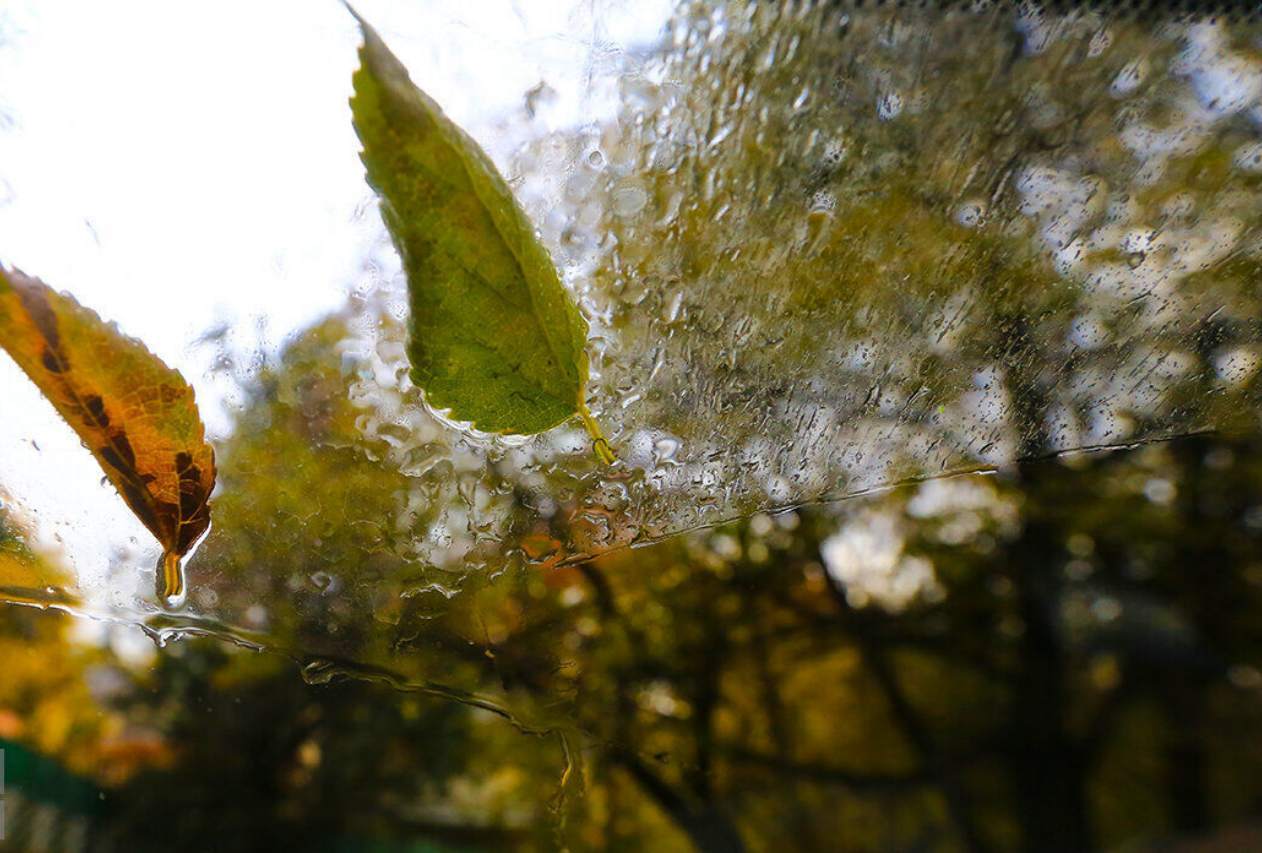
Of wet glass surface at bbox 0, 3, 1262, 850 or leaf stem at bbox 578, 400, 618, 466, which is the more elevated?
wet glass surface at bbox 0, 3, 1262, 850

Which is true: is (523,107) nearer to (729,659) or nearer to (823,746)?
(729,659)

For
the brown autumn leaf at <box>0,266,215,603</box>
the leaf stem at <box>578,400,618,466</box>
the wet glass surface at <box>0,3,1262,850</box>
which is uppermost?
the wet glass surface at <box>0,3,1262,850</box>

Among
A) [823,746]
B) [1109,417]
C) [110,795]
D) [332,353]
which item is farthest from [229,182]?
[823,746]

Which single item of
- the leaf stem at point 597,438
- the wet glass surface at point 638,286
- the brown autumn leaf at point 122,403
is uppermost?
the wet glass surface at point 638,286
